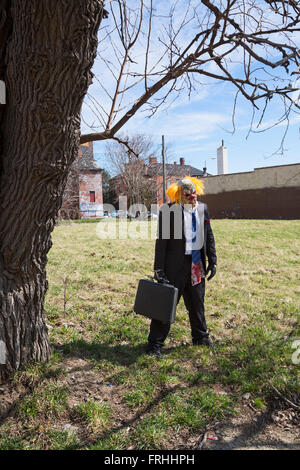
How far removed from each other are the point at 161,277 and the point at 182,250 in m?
0.39

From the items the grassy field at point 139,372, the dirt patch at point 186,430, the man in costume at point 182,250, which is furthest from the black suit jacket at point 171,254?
the dirt patch at point 186,430

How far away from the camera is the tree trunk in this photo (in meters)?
2.54

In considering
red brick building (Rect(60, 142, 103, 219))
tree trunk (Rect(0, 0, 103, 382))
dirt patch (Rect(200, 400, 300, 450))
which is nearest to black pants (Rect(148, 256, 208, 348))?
dirt patch (Rect(200, 400, 300, 450))

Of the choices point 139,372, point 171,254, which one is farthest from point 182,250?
point 139,372

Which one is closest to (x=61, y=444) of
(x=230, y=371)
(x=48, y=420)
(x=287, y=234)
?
(x=48, y=420)

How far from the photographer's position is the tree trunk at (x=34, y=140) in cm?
254

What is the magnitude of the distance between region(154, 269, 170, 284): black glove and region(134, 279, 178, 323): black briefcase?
0.50 feet

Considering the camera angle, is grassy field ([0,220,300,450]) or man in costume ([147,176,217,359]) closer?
grassy field ([0,220,300,450])

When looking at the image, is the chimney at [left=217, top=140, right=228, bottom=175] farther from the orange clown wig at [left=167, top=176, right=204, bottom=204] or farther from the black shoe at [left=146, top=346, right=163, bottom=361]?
the black shoe at [left=146, top=346, right=163, bottom=361]

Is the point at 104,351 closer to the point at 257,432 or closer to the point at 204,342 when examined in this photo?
the point at 204,342

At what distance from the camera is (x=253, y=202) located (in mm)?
27922

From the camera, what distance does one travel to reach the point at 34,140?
9.02ft

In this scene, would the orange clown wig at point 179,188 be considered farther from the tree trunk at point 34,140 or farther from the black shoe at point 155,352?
the black shoe at point 155,352
